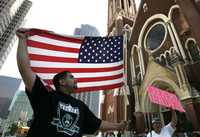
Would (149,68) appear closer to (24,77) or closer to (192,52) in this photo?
(192,52)

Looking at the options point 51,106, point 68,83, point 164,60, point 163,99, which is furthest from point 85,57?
point 164,60

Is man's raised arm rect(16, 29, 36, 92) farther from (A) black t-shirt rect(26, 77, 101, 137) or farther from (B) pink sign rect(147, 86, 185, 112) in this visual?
(B) pink sign rect(147, 86, 185, 112)

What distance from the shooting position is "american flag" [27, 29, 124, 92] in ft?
→ 16.6

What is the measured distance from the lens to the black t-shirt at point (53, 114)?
2.11 m

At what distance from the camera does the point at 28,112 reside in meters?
104

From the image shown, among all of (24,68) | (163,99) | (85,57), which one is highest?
(85,57)

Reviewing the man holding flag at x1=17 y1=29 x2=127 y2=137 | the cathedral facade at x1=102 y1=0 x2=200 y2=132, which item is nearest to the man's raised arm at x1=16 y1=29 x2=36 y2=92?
the man holding flag at x1=17 y1=29 x2=127 y2=137

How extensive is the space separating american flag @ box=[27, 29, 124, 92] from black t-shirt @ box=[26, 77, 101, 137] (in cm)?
265

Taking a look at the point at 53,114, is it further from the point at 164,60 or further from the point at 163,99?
the point at 164,60

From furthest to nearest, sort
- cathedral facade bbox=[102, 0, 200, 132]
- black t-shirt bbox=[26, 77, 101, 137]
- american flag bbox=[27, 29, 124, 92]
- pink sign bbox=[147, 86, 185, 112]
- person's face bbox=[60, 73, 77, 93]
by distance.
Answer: cathedral facade bbox=[102, 0, 200, 132], pink sign bbox=[147, 86, 185, 112], american flag bbox=[27, 29, 124, 92], person's face bbox=[60, 73, 77, 93], black t-shirt bbox=[26, 77, 101, 137]

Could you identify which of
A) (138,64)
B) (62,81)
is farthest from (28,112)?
(62,81)

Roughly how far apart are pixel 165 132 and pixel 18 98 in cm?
11191

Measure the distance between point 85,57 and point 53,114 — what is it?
3.38 meters

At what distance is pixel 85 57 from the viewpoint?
5.48 m
